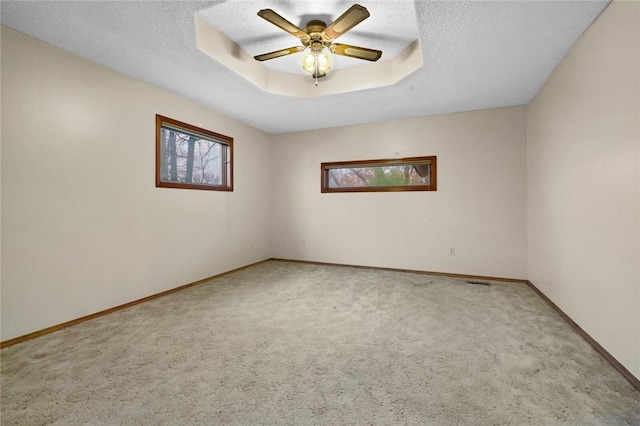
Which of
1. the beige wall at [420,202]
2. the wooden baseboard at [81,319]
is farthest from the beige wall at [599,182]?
the wooden baseboard at [81,319]

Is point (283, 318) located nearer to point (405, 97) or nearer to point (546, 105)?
point (405, 97)

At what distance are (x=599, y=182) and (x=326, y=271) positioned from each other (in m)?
3.46

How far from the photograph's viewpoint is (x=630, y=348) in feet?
5.69

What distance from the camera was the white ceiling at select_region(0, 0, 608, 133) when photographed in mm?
2031

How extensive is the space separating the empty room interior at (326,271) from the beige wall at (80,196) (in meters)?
0.02

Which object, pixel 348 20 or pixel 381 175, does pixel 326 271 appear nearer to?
pixel 381 175

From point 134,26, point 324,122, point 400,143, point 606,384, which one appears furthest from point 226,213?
point 606,384

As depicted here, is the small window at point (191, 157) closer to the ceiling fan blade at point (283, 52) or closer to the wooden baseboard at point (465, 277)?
the wooden baseboard at point (465, 277)

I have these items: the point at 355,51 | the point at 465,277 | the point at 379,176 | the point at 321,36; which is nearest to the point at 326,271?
the point at 379,176

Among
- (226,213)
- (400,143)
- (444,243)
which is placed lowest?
(444,243)

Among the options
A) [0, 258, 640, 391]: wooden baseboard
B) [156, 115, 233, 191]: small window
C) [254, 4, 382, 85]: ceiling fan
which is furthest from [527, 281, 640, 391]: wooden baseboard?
[156, 115, 233, 191]: small window

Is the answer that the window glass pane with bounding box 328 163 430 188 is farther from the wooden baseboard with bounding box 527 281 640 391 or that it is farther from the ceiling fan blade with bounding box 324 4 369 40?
the ceiling fan blade with bounding box 324 4 369 40

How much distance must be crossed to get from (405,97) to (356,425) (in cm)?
359

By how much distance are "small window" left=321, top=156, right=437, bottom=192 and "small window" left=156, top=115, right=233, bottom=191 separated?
176cm
